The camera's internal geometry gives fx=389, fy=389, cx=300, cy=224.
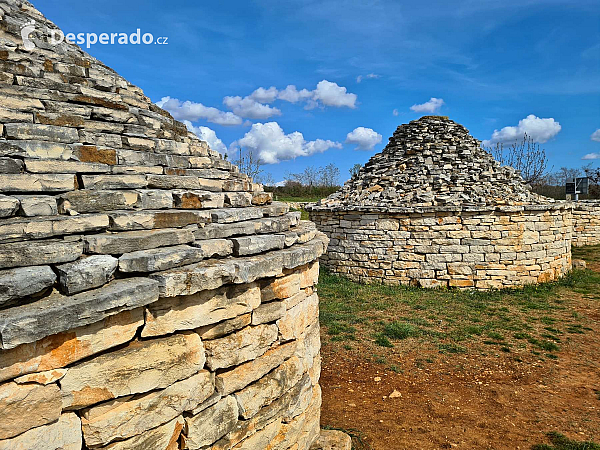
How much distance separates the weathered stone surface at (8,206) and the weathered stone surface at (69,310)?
54cm

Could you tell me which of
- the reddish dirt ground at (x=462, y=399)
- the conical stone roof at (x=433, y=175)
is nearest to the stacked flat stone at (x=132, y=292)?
the reddish dirt ground at (x=462, y=399)

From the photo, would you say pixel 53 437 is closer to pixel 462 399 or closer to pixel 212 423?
pixel 212 423

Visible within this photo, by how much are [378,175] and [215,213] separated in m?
10.2

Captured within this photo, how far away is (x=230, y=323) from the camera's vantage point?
2.36 meters

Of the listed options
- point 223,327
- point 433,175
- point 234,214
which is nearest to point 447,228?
point 433,175

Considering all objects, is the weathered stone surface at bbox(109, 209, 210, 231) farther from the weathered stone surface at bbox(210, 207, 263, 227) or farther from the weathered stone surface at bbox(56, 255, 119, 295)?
the weathered stone surface at bbox(56, 255, 119, 295)

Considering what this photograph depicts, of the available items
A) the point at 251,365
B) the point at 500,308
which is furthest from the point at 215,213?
the point at 500,308

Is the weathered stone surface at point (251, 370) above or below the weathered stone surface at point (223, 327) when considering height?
below

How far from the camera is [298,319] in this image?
9.73ft

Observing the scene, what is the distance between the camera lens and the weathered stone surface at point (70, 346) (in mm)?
1521

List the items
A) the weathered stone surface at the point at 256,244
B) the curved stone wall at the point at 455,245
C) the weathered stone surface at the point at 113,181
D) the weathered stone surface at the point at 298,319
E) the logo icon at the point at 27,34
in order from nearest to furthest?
the weathered stone surface at the point at 113,181, the weathered stone surface at the point at 256,244, the weathered stone surface at the point at 298,319, the logo icon at the point at 27,34, the curved stone wall at the point at 455,245

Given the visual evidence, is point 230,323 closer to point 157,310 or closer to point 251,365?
point 251,365

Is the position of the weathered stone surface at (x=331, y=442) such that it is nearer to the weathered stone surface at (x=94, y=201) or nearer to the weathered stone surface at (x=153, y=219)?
the weathered stone surface at (x=153, y=219)

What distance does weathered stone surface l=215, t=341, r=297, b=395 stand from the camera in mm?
2307
